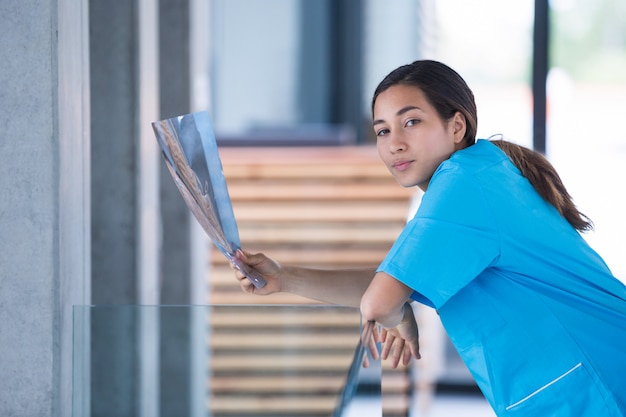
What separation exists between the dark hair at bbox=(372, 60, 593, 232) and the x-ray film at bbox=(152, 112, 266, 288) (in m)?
0.34

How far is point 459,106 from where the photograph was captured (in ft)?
5.37

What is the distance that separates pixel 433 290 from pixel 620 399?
1.17 feet

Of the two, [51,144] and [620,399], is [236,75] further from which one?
[620,399]

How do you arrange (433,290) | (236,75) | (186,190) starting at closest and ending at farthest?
1. (433,290)
2. (186,190)
3. (236,75)

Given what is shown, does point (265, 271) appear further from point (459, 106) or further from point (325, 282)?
point (459, 106)

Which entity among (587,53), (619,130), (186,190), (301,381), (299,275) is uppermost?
(587,53)

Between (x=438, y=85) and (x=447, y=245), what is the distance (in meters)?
0.33

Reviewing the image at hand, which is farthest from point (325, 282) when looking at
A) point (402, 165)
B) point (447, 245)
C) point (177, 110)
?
point (177, 110)

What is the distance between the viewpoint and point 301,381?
223cm

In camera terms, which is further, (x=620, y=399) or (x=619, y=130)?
Answer: (x=619, y=130)

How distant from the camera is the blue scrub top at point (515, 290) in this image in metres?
1.45

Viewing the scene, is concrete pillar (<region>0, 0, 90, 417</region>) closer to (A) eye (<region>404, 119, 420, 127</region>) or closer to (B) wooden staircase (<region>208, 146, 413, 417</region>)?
(A) eye (<region>404, 119, 420, 127</region>)

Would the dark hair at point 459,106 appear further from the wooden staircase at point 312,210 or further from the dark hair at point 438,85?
the wooden staircase at point 312,210

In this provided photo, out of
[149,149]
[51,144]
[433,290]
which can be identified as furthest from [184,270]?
[433,290]
